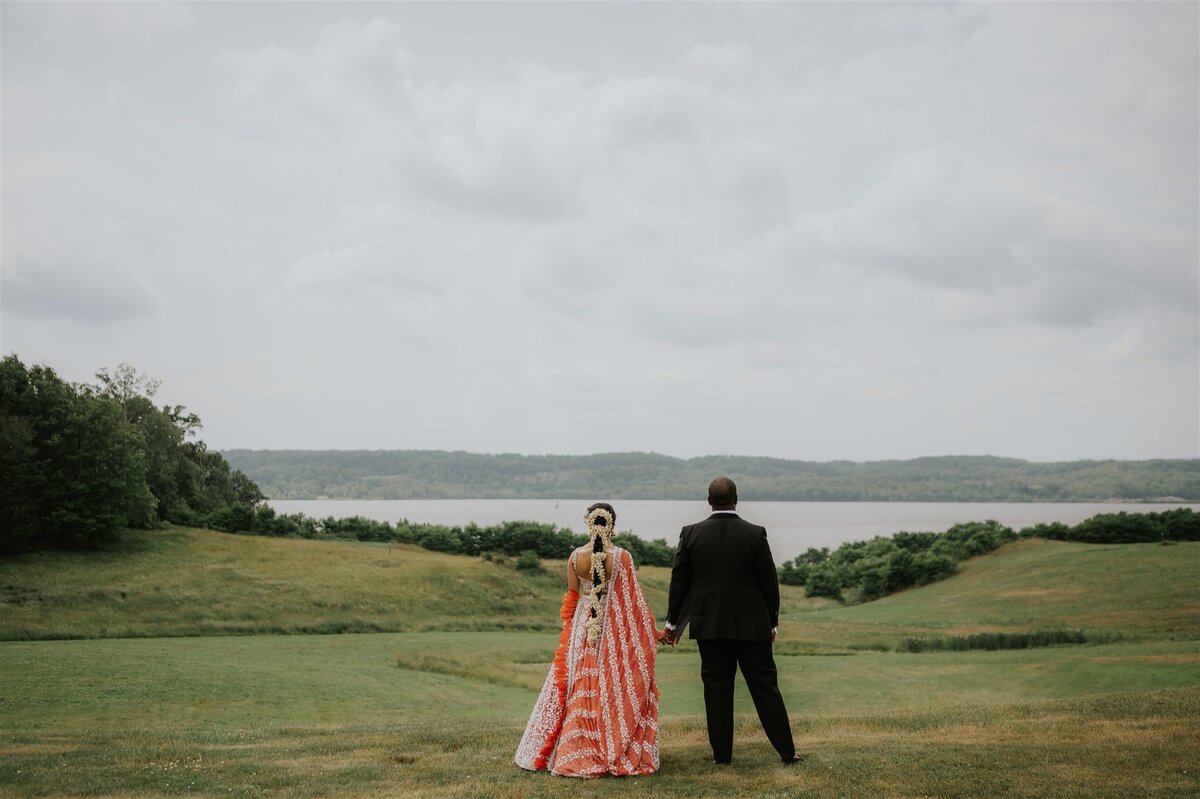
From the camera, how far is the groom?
30.3ft

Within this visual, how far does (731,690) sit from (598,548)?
2.23 m

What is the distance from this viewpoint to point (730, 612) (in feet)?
30.3

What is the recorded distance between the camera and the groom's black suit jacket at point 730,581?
363 inches

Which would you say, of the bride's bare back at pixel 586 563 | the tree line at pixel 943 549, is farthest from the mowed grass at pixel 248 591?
the bride's bare back at pixel 586 563

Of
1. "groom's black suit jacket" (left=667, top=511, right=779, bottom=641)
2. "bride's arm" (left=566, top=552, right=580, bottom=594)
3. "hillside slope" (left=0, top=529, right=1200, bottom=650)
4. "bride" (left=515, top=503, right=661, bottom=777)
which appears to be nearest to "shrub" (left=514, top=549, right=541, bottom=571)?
"hillside slope" (left=0, top=529, right=1200, bottom=650)

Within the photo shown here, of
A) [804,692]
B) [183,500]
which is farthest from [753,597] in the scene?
[183,500]

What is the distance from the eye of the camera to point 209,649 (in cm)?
2934

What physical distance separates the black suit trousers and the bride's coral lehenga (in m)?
0.73

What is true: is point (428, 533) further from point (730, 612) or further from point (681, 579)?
point (730, 612)

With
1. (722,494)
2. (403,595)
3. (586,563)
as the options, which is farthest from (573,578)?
(403,595)

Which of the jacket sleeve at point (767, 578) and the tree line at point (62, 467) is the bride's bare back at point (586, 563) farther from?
the tree line at point (62, 467)

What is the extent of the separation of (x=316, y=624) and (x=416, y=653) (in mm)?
12303

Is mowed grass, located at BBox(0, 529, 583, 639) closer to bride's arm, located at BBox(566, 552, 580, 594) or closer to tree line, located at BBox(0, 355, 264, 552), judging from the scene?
tree line, located at BBox(0, 355, 264, 552)

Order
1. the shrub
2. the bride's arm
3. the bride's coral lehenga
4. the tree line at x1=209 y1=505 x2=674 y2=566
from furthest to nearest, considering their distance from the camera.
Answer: the tree line at x1=209 y1=505 x2=674 y2=566, the shrub, the bride's arm, the bride's coral lehenga
